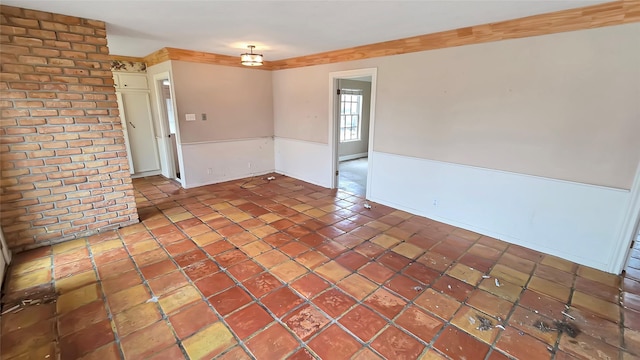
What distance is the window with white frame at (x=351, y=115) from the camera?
7879mm

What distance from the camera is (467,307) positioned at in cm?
224

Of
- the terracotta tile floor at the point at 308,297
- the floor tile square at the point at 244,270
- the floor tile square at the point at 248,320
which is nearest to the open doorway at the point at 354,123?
the terracotta tile floor at the point at 308,297

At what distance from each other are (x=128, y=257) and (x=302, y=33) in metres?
3.21

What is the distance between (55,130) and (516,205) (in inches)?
201

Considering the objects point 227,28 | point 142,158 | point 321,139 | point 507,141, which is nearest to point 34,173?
point 227,28

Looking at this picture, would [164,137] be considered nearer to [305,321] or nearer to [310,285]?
[310,285]

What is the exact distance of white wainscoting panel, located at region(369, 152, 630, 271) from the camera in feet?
8.96

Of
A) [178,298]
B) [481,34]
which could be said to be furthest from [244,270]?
[481,34]

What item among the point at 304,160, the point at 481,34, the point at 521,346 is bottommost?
the point at 521,346

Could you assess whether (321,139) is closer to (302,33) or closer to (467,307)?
(302,33)

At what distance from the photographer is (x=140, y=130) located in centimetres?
572

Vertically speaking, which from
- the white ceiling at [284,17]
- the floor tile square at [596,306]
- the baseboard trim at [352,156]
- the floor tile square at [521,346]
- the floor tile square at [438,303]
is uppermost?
the white ceiling at [284,17]

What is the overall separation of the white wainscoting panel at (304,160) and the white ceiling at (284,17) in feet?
6.55

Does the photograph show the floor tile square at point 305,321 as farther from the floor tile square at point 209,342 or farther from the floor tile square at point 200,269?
the floor tile square at point 200,269
